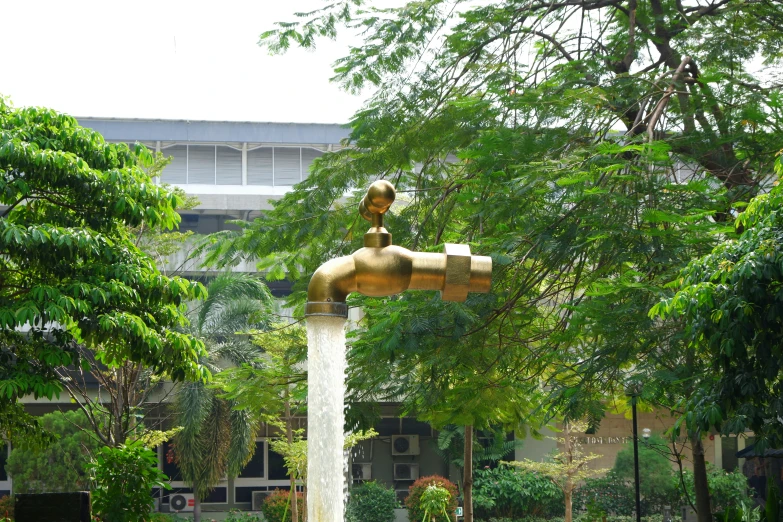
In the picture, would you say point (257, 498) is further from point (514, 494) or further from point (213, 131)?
point (213, 131)

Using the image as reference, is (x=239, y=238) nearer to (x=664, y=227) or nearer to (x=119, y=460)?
(x=119, y=460)

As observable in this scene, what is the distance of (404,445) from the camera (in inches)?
1214

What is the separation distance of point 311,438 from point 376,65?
8581 mm

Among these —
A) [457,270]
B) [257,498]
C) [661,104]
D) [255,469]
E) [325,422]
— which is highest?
[661,104]

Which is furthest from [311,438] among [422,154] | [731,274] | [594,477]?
[594,477]

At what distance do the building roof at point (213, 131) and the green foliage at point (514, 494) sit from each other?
41.9 feet

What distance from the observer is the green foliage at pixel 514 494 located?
87.3 ft

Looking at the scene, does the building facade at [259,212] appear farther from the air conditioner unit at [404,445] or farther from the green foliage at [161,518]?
the green foliage at [161,518]

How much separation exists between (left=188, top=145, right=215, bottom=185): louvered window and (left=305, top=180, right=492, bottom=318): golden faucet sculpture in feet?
104

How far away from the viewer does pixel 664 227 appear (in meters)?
8.58

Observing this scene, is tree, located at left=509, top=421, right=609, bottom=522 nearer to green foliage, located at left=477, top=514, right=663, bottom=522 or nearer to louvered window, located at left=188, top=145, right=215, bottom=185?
green foliage, located at left=477, top=514, right=663, bottom=522

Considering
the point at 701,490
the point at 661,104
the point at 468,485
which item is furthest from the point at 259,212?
the point at 661,104

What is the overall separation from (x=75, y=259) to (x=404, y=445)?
72.2ft

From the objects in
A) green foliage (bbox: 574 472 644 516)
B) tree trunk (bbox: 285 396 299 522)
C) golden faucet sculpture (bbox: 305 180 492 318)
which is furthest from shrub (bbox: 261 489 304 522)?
golden faucet sculpture (bbox: 305 180 492 318)
